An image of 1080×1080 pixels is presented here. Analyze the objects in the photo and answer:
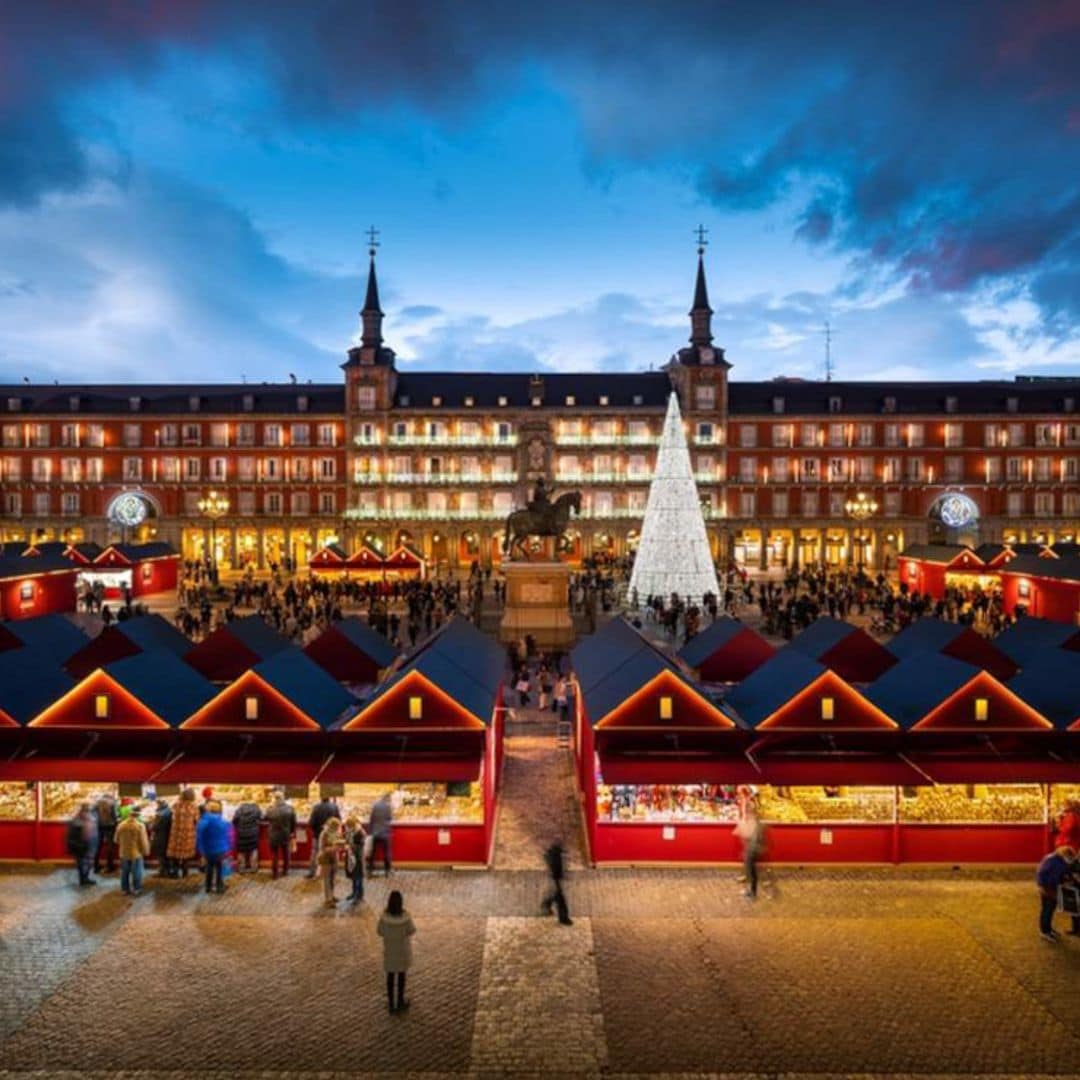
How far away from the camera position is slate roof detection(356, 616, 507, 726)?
13.9 metres

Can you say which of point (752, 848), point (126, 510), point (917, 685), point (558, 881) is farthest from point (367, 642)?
point (126, 510)

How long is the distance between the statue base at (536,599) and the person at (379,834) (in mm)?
17705

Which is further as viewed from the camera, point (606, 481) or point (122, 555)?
point (606, 481)

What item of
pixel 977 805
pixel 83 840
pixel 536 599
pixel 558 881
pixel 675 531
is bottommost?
pixel 558 881

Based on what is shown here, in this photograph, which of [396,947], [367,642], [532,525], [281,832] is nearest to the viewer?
[396,947]

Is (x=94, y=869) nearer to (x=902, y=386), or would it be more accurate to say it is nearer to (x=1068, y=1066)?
(x=1068, y=1066)

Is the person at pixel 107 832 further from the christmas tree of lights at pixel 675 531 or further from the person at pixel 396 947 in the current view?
the christmas tree of lights at pixel 675 531

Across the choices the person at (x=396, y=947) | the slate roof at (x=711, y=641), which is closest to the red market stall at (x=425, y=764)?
the person at (x=396, y=947)

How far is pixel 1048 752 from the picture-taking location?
13219 mm

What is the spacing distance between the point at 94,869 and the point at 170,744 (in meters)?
2.01

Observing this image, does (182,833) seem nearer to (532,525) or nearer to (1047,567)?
(532,525)

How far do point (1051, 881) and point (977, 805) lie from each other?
2.79 metres

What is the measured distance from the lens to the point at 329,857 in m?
11.5

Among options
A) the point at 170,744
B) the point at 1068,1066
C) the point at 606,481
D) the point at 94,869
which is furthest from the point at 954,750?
the point at 606,481
